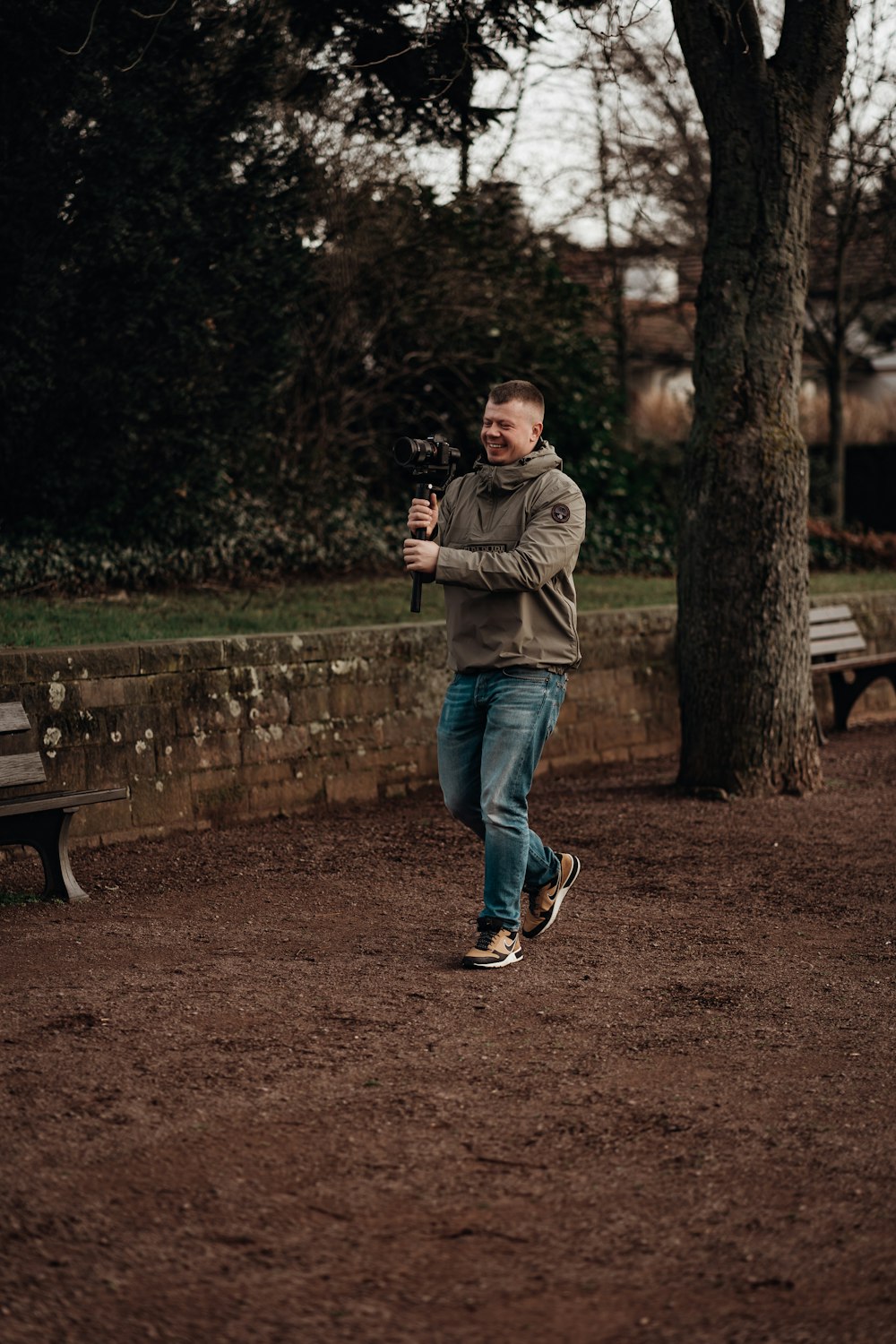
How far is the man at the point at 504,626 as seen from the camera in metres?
5.14

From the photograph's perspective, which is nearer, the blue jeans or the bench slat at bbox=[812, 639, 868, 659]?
the blue jeans

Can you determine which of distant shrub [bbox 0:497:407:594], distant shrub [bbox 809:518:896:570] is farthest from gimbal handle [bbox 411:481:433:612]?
distant shrub [bbox 809:518:896:570]

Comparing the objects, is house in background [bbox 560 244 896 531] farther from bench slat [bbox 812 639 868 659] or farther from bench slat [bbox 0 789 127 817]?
bench slat [bbox 0 789 127 817]

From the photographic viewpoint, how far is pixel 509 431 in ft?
17.3

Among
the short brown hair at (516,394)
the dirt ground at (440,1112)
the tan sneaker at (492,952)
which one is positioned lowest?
the dirt ground at (440,1112)

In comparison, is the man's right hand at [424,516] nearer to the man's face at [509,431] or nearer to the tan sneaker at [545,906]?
the man's face at [509,431]

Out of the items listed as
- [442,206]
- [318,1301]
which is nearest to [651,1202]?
[318,1301]

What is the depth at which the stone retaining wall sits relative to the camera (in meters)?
7.16

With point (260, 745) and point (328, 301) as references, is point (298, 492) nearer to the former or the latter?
point (328, 301)

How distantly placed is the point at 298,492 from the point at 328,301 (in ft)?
6.68

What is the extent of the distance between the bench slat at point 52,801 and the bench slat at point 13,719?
310mm

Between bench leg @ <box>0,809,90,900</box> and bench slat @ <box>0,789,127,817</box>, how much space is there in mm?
54

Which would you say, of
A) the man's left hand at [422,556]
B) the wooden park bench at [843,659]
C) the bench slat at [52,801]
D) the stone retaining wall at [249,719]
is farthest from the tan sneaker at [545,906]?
the wooden park bench at [843,659]

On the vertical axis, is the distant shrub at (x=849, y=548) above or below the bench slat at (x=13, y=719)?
above
